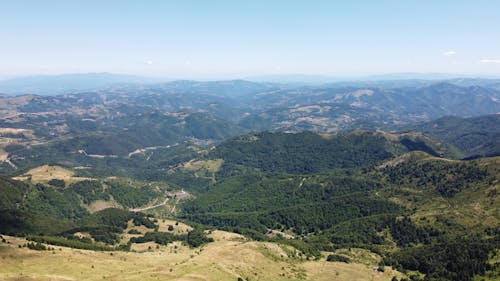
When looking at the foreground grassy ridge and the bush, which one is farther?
the bush

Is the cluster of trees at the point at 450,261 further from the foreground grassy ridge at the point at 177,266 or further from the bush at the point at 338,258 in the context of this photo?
the bush at the point at 338,258

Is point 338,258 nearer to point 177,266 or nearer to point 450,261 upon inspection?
point 450,261

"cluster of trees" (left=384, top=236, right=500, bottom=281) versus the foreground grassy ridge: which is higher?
the foreground grassy ridge

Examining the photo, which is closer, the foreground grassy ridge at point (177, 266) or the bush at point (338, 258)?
the foreground grassy ridge at point (177, 266)

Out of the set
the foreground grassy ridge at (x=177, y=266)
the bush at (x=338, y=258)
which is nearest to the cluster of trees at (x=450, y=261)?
the foreground grassy ridge at (x=177, y=266)

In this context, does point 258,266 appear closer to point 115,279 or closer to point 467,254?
point 115,279

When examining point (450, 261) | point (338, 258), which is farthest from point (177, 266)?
point (450, 261)

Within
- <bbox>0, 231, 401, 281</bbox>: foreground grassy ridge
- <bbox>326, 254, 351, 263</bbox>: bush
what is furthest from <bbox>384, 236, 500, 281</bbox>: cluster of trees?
<bbox>326, 254, 351, 263</bbox>: bush

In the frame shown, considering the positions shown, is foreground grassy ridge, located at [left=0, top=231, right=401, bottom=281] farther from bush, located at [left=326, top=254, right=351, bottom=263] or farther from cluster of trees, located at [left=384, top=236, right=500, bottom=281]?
cluster of trees, located at [left=384, top=236, right=500, bottom=281]

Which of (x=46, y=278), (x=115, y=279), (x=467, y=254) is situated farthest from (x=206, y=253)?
(x=467, y=254)
